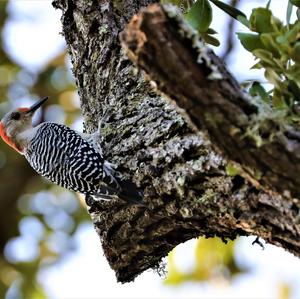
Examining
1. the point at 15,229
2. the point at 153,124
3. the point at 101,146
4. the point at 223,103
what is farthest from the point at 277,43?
the point at 15,229

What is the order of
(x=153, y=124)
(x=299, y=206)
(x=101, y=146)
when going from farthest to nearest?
(x=101, y=146)
(x=153, y=124)
(x=299, y=206)

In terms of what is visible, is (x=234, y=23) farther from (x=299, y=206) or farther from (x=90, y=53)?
(x=299, y=206)

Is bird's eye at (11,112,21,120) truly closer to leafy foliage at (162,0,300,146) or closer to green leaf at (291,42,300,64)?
leafy foliage at (162,0,300,146)

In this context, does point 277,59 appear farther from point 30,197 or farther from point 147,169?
point 30,197

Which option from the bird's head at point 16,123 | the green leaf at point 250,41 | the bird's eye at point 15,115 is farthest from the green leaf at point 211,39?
the bird's eye at point 15,115

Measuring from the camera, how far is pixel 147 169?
264 cm

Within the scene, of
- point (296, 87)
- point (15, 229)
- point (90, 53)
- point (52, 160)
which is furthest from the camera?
point (15, 229)

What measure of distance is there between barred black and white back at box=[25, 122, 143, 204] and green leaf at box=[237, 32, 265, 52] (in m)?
0.72

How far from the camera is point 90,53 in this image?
3.36m

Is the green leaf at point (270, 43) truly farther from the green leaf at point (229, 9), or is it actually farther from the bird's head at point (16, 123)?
the bird's head at point (16, 123)

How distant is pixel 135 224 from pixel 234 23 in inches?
66.3

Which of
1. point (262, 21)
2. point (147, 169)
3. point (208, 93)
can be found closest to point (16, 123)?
point (147, 169)

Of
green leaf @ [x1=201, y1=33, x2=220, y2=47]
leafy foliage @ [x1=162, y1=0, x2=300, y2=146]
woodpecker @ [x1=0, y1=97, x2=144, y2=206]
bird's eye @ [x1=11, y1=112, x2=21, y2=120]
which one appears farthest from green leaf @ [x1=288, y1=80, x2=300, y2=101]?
bird's eye @ [x1=11, y1=112, x2=21, y2=120]

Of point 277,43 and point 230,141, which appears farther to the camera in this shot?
point 277,43
